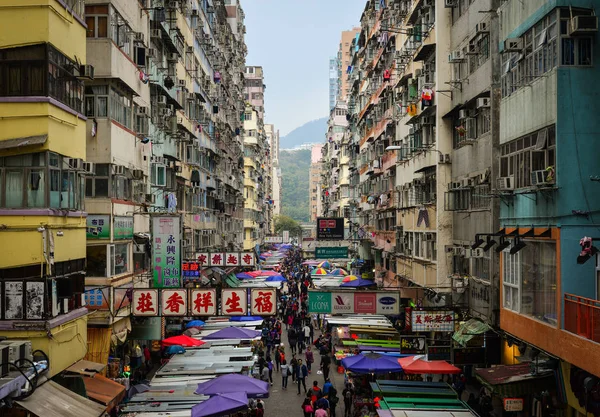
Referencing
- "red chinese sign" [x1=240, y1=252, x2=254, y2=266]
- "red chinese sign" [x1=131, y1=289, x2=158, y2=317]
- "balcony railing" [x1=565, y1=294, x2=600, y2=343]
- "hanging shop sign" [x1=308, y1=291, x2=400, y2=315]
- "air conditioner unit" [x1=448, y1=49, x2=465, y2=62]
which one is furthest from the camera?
"red chinese sign" [x1=240, y1=252, x2=254, y2=266]

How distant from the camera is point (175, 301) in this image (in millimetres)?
23328

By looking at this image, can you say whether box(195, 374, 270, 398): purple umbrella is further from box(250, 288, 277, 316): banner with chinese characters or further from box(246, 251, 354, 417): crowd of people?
box(250, 288, 277, 316): banner with chinese characters

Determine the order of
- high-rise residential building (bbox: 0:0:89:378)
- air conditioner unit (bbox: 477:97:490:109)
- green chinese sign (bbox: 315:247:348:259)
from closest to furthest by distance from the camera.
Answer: high-rise residential building (bbox: 0:0:89:378) < air conditioner unit (bbox: 477:97:490:109) < green chinese sign (bbox: 315:247:348:259)

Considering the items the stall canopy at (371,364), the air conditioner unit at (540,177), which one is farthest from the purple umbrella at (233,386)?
the air conditioner unit at (540,177)

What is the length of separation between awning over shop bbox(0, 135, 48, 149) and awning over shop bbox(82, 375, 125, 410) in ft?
20.3

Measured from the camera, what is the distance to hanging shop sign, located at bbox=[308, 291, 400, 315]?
25.8 meters

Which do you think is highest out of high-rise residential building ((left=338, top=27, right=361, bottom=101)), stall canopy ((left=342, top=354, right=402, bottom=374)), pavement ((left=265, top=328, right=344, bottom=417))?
high-rise residential building ((left=338, top=27, right=361, bottom=101))

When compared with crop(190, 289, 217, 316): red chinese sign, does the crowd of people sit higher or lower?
lower

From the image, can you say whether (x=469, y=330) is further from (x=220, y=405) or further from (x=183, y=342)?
(x=183, y=342)

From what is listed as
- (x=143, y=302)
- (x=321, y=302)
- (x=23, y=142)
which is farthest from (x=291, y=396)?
(x=23, y=142)

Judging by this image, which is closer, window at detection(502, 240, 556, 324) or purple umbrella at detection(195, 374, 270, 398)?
window at detection(502, 240, 556, 324)

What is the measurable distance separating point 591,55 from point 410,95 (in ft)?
61.3

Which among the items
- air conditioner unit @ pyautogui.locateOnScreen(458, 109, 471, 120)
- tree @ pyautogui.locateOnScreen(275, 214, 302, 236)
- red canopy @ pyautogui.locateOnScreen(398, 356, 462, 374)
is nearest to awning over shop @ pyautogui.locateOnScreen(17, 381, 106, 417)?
red canopy @ pyautogui.locateOnScreen(398, 356, 462, 374)

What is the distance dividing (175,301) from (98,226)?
3.36 metres
